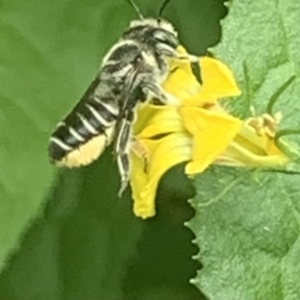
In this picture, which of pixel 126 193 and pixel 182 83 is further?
pixel 126 193

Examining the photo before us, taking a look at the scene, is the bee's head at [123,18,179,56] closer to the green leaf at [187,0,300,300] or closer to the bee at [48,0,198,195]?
the bee at [48,0,198,195]

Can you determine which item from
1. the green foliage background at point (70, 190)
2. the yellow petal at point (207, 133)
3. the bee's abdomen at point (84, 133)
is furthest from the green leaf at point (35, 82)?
the yellow petal at point (207, 133)

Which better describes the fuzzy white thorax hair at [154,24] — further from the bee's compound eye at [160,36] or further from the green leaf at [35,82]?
the green leaf at [35,82]

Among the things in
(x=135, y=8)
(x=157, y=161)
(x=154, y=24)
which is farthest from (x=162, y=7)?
(x=157, y=161)

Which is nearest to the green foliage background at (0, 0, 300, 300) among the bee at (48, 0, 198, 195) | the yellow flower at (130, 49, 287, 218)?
the yellow flower at (130, 49, 287, 218)

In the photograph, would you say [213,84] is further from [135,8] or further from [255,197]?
[135,8]
